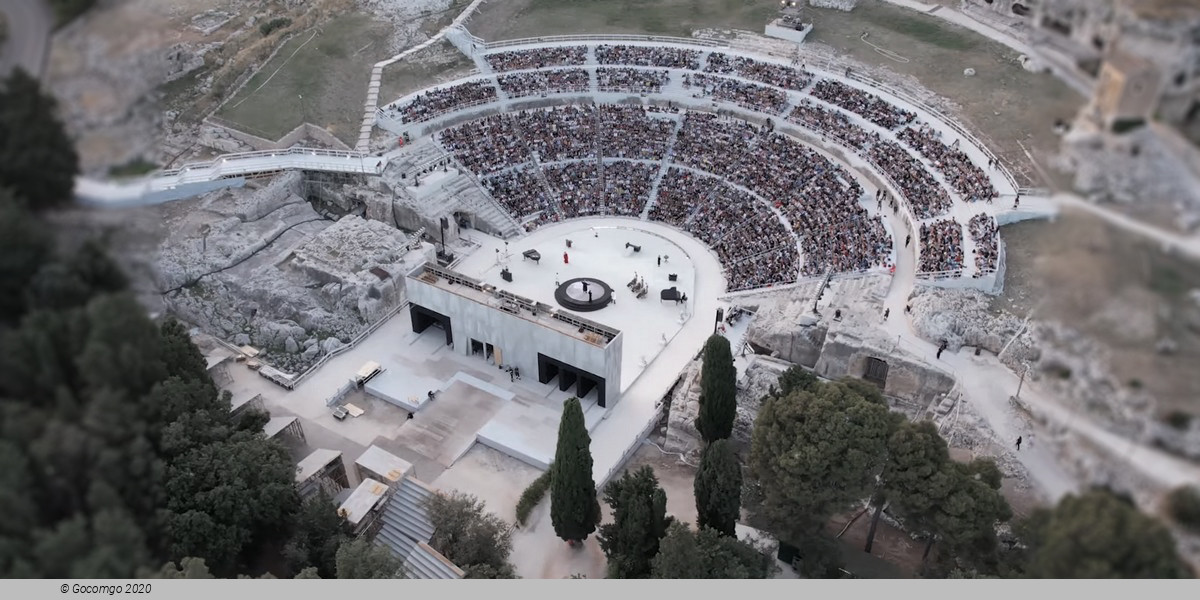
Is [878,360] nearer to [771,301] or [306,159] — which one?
[771,301]

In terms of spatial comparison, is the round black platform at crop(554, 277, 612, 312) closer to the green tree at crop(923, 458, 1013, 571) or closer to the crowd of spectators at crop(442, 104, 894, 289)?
the crowd of spectators at crop(442, 104, 894, 289)

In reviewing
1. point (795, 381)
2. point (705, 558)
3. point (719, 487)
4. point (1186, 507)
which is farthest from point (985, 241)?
point (1186, 507)

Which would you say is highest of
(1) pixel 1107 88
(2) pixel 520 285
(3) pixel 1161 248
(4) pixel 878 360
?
(1) pixel 1107 88

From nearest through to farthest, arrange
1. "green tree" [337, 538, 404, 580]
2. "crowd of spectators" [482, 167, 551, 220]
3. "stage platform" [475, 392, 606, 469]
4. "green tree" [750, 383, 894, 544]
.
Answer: "green tree" [337, 538, 404, 580]
"green tree" [750, 383, 894, 544]
"stage platform" [475, 392, 606, 469]
"crowd of spectators" [482, 167, 551, 220]

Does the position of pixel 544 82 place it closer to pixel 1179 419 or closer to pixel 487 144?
pixel 487 144

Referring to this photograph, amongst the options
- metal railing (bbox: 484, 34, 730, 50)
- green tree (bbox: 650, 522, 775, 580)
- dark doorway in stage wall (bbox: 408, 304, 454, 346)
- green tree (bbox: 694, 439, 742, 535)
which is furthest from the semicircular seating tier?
green tree (bbox: 650, 522, 775, 580)

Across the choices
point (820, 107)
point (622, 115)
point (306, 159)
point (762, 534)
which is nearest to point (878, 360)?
point (762, 534)
